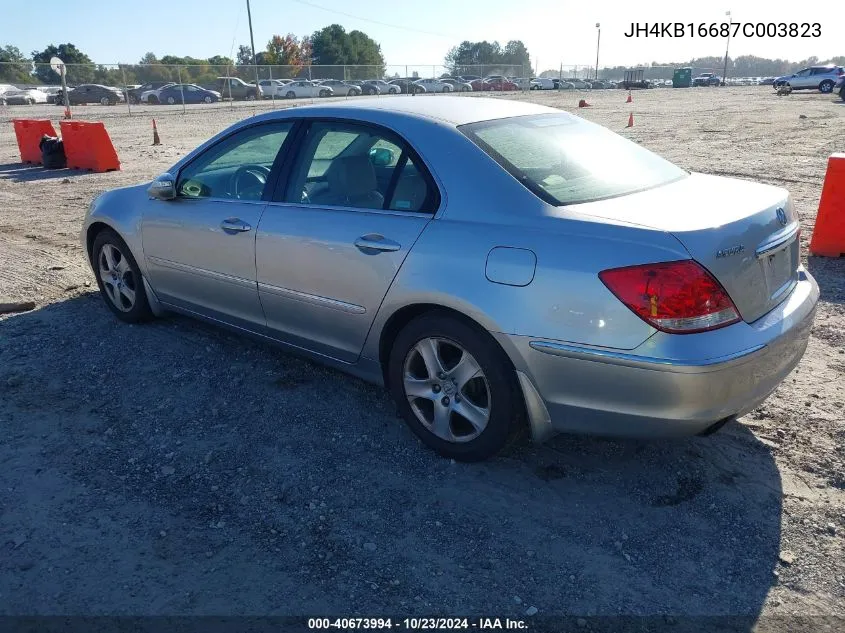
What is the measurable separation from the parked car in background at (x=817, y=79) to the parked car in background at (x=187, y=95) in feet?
118

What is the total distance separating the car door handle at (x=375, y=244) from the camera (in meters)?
3.39

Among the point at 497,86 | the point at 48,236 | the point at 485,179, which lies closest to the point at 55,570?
the point at 485,179

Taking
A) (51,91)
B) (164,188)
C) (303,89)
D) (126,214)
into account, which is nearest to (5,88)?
(51,91)

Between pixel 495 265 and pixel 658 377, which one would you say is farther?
pixel 495 265

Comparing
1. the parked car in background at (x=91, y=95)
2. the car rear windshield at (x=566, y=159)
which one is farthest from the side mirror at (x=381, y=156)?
the parked car in background at (x=91, y=95)

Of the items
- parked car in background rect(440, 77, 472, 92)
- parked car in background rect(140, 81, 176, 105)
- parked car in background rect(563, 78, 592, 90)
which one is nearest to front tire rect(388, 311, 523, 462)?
parked car in background rect(140, 81, 176, 105)

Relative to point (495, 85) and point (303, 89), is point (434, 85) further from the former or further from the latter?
point (303, 89)

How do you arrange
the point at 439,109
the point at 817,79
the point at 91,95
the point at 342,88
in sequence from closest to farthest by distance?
the point at 439,109 < the point at 91,95 < the point at 817,79 < the point at 342,88

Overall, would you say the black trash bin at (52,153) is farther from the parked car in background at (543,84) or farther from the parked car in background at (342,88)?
the parked car in background at (543,84)

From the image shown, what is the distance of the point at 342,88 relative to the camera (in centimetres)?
4934

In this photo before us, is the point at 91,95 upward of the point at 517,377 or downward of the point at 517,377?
upward

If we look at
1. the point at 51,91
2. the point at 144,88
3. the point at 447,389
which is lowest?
the point at 447,389

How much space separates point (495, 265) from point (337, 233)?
100 cm

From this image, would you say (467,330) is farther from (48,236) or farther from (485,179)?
(48,236)
